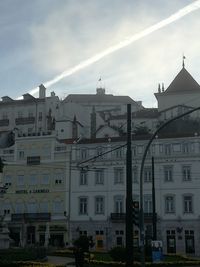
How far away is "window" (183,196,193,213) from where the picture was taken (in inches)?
2403

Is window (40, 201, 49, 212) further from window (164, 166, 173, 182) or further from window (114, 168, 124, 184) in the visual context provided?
window (164, 166, 173, 182)

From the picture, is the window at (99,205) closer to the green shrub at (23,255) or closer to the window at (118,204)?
the window at (118,204)

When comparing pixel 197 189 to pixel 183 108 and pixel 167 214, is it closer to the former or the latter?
pixel 167 214

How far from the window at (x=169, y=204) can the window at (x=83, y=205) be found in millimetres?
10328

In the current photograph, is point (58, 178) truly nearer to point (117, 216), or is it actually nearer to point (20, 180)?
point (20, 180)

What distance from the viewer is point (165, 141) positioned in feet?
209

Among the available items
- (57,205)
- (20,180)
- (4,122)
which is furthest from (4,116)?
(57,205)

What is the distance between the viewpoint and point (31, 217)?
6588 cm

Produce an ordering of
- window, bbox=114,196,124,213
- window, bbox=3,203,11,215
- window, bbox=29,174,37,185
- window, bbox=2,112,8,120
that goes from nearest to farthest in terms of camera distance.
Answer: window, bbox=114,196,124,213
window, bbox=29,174,37,185
window, bbox=3,203,11,215
window, bbox=2,112,8,120

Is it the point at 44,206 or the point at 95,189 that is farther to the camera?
the point at 44,206

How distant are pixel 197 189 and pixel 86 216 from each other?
47.7 ft

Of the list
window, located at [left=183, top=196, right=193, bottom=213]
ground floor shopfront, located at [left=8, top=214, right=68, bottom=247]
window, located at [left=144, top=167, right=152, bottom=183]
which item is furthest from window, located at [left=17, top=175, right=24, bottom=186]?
window, located at [left=183, top=196, right=193, bottom=213]

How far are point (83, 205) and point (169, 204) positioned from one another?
11121mm

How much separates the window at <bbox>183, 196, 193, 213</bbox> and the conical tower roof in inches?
1280
